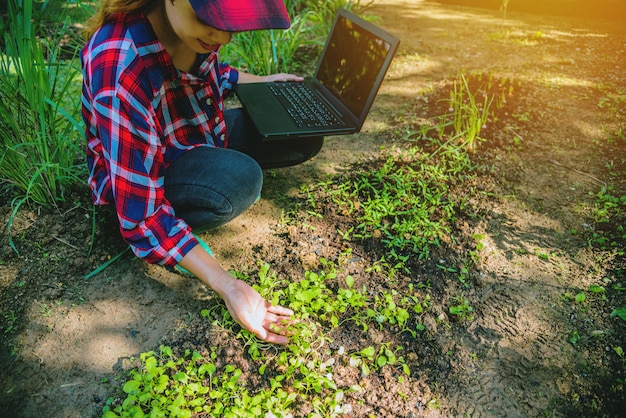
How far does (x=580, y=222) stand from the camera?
2170 mm

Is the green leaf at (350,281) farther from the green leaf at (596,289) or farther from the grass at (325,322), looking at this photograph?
the green leaf at (596,289)

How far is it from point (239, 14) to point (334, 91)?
124cm

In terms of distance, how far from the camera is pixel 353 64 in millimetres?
2188

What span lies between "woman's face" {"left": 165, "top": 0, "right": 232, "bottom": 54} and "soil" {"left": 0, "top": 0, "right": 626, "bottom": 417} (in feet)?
3.40

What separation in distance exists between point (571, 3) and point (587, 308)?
454cm

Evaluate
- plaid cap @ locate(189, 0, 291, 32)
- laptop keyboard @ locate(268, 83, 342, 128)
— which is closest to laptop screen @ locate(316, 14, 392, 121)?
laptop keyboard @ locate(268, 83, 342, 128)

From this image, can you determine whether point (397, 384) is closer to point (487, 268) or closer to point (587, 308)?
point (487, 268)

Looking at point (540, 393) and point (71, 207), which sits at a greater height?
point (71, 207)

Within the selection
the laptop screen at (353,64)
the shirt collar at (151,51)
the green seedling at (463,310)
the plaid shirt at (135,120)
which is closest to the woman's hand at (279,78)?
the laptop screen at (353,64)

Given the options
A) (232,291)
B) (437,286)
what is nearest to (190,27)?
(232,291)

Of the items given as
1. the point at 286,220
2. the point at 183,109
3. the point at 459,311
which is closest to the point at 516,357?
the point at 459,311

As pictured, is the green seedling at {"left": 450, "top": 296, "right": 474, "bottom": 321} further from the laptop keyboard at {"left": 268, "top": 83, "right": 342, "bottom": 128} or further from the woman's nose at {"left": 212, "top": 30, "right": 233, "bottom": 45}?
the woman's nose at {"left": 212, "top": 30, "right": 233, "bottom": 45}

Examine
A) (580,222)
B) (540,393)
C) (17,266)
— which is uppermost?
(17,266)

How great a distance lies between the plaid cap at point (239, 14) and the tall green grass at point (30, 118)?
0.97m
